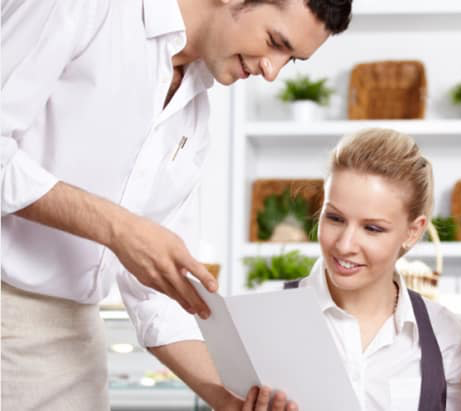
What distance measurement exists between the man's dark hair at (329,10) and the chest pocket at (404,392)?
25.5 inches

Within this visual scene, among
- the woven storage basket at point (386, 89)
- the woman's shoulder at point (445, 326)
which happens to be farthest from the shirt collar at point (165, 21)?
the woven storage basket at point (386, 89)

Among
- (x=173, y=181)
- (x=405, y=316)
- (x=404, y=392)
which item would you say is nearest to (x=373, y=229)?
(x=405, y=316)

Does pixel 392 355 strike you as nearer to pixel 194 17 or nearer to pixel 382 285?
pixel 382 285

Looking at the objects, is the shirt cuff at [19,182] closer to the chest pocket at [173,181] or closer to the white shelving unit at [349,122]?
the chest pocket at [173,181]

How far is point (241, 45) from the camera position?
1231mm

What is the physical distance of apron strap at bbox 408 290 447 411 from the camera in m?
1.49

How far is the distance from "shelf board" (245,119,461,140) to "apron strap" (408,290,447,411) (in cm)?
188

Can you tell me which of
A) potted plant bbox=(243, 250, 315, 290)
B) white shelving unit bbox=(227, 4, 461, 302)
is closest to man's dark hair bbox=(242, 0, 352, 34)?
potted plant bbox=(243, 250, 315, 290)

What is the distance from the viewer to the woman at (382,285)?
1507 millimetres

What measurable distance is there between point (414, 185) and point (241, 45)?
0.55 metres

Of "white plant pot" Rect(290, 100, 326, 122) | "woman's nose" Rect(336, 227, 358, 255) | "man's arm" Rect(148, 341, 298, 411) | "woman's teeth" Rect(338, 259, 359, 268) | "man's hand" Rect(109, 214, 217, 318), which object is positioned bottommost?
"man's arm" Rect(148, 341, 298, 411)

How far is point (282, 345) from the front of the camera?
3.50 ft

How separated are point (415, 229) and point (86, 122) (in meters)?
0.76

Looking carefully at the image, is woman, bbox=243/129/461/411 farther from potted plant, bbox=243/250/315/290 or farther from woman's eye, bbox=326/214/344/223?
potted plant, bbox=243/250/315/290
